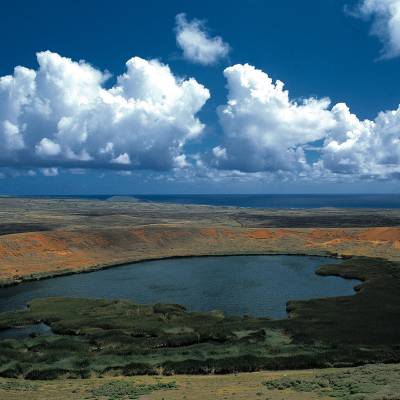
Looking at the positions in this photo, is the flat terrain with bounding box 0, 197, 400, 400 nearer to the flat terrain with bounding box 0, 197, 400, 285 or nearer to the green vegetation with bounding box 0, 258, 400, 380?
the green vegetation with bounding box 0, 258, 400, 380

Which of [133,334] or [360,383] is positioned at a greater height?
[360,383]

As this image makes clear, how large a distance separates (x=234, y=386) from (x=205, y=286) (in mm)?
45736

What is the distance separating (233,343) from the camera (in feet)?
150

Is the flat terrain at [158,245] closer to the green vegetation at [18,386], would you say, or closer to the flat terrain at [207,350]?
the flat terrain at [207,350]

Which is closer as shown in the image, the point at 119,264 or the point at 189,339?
the point at 189,339

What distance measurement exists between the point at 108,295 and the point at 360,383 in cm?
4893

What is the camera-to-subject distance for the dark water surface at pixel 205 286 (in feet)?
221

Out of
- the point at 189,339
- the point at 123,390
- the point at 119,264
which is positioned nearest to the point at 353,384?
the point at 123,390

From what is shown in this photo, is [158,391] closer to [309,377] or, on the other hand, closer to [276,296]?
[309,377]

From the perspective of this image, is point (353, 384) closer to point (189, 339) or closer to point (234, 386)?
point (234, 386)

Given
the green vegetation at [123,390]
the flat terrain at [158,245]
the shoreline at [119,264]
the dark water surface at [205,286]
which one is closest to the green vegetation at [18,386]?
the green vegetation at [123,390]

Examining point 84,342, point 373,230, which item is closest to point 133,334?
point 84,342

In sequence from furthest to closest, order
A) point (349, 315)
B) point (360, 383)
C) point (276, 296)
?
1. point (276, 296)
2. point (349, 315)
3. point (360, 383)

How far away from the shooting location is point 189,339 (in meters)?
48.0
